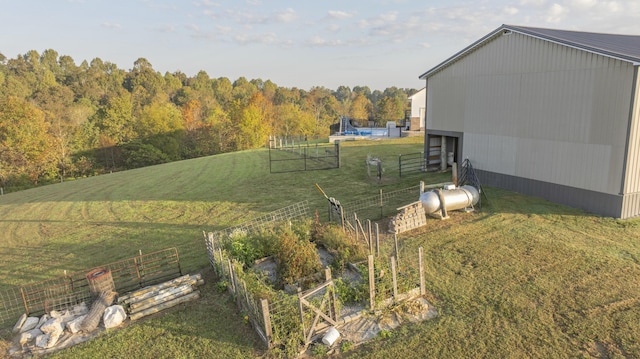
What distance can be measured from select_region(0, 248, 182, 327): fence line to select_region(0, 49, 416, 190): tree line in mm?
39218

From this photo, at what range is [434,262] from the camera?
36.8 ft

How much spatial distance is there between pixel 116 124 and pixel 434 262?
61613mm

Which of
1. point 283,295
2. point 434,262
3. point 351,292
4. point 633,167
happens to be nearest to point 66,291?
point 283,295

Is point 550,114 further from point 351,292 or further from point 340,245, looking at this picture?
point 351,292

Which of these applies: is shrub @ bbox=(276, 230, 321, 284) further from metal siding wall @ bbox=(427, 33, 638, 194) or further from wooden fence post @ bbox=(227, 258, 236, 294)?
metal siding wall @ bbox=(427, 33, 638, 194)

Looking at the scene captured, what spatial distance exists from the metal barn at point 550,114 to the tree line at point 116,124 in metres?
44.8

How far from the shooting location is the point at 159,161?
5497 centimetres

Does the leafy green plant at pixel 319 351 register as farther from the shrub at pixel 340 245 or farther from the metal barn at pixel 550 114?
the metal barn at pixel 550 114

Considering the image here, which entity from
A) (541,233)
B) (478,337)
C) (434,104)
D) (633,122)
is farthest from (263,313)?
(434,104)

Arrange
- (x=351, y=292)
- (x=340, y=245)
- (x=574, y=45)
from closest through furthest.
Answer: (x=351, y=292) < (x=340, y=245) < (x=574, y=45)

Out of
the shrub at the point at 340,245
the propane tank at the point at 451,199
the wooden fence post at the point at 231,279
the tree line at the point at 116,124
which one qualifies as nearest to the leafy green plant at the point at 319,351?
the wooden fence post at the point at 231,279

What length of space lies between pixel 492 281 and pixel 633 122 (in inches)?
352

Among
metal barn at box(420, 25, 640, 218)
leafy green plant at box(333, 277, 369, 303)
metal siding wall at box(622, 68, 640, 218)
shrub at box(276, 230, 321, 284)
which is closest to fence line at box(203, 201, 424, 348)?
leafy green plant at box(333, 277, 369, 303)

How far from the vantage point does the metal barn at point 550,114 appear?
45.3 feet
